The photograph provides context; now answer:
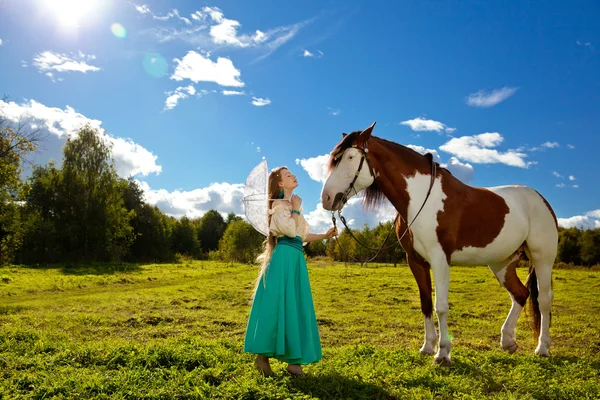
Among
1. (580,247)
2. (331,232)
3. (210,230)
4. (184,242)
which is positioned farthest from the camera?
(210,230)

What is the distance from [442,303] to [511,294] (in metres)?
2.01

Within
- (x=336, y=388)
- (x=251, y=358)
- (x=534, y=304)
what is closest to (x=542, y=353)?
(x=534, y=304)

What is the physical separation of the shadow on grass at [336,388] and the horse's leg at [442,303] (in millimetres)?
1297

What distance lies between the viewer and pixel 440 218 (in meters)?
5.32

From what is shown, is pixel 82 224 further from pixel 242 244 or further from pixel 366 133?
pixel 366 133

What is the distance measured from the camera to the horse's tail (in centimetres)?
645

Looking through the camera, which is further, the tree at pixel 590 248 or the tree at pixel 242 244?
the tree at pixel 590 248

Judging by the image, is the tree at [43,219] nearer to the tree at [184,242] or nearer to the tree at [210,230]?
the tree at [184,242]

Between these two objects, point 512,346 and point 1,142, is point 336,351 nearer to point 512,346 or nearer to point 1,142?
point 512,346

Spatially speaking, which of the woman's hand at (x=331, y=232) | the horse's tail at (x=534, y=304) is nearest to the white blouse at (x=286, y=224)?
the woman's hand at (x=331, y=232)

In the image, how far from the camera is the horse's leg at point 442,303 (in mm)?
5098

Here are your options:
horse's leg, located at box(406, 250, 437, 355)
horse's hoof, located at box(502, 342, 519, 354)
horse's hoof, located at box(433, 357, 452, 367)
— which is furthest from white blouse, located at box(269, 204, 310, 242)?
horse's hoof, located at box(502, 342, 519, 354)

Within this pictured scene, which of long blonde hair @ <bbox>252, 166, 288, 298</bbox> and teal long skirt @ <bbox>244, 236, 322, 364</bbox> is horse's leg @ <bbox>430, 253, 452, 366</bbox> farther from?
long blonde hair @ <bbox>252, 166, 288, 298</bbox>

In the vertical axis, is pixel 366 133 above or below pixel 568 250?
above
